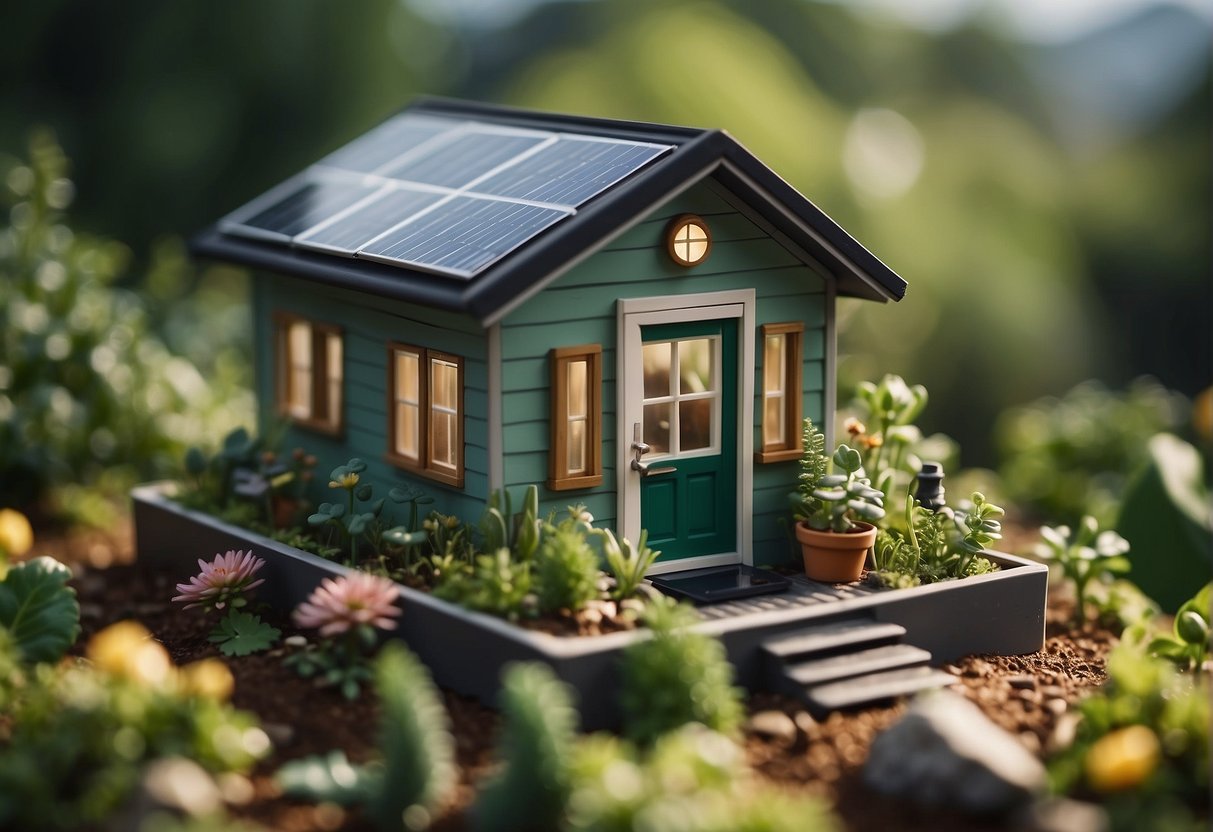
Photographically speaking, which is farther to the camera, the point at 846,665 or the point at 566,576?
the point at 846,665

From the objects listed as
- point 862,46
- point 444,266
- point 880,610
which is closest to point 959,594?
point 880,610

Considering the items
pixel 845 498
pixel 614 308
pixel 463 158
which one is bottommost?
pixel 845 498

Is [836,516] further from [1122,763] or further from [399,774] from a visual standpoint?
[399,774]

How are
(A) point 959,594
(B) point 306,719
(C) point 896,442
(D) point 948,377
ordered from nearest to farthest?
(B) point 306,719
(A) point 959,594
(C) point 896,442
(D) point 948,377

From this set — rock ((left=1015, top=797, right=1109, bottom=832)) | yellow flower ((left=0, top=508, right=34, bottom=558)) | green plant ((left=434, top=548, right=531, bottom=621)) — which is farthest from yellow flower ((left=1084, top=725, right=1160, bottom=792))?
yellow flower ((left=0, top=508, right=34, bottom=558))

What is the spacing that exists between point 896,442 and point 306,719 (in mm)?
4814

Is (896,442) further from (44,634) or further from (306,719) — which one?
(44,634)

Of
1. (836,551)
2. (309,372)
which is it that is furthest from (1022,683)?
Answer: (309,372)

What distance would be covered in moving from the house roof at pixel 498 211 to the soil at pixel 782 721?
238 centimetres

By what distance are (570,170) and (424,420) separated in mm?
1915

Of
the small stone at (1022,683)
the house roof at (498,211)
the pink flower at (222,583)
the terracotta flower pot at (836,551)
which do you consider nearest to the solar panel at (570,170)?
the house roof at (498,211)

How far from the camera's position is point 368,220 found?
10.1 m

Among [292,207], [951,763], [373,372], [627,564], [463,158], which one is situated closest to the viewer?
[951,763]

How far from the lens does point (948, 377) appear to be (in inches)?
763
